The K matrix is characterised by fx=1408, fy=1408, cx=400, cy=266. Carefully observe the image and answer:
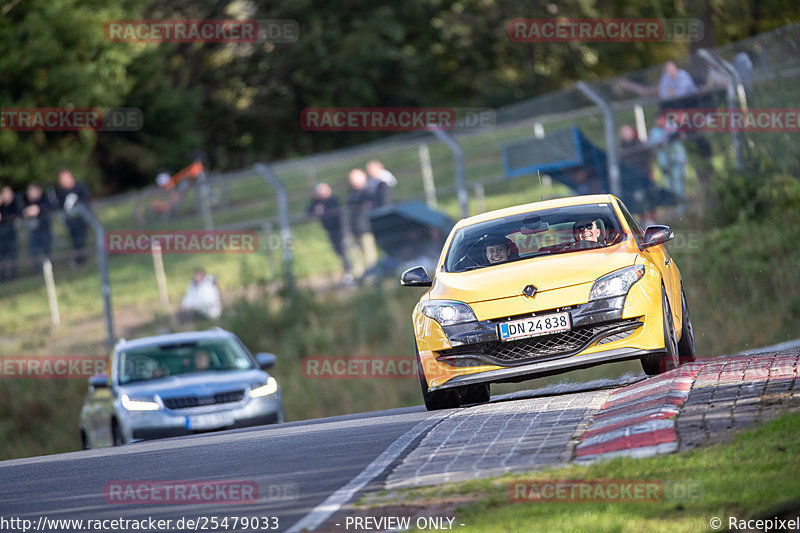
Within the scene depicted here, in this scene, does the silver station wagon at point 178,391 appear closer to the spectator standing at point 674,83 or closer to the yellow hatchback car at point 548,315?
the yellow hatchback car at point 548,315

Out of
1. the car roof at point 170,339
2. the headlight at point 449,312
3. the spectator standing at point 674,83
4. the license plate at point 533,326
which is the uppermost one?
the spectator standing at point 674,83

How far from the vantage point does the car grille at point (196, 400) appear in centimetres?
1488

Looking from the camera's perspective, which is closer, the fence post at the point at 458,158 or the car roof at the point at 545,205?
the car roof at the point at 545,205

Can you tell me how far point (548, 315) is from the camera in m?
11.1

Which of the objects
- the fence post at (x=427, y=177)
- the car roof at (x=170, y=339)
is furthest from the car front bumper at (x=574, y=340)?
the fence post at (x=427, y=177)

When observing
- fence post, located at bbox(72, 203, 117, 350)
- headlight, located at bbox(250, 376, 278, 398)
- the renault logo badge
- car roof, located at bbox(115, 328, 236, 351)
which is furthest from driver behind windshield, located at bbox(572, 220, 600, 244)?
fence post, located at bbox(72, 203, 117, 350)

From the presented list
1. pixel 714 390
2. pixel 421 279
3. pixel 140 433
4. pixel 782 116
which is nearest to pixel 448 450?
pixel 714 390

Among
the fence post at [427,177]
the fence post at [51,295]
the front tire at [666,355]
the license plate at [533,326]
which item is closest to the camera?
the license plate at [533,326]

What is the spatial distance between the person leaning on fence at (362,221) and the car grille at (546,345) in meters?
11.2

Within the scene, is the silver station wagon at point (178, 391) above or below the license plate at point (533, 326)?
below

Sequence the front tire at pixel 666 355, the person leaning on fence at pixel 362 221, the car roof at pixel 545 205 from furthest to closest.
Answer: the person leaning on fence at pixel 362 221
the car roof at pixel 545 205
the front tire at pixel 666 355

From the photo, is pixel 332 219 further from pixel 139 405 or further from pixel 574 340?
pixel 574 340

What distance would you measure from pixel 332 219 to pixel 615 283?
462 inches

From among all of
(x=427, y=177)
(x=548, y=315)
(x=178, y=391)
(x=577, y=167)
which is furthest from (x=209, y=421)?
(x=427, y=177)
